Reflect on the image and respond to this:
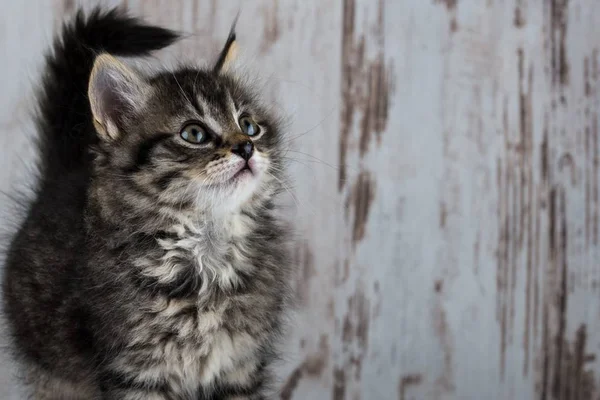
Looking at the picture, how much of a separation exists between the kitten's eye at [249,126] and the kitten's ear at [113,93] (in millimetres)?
160

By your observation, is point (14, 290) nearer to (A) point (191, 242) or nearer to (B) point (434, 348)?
(A) point (191, 242)

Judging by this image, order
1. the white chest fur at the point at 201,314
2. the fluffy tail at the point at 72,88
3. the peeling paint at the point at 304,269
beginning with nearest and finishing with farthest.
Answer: the white chest fur at the point at 201,314
the fluffy tail at the point at 72,88
the peeling paint at the point at 304,269

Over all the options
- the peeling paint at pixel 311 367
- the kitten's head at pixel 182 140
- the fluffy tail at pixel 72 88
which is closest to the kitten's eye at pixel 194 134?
the kitten's head at pixel 182 140

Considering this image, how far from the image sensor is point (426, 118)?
5.30 ft

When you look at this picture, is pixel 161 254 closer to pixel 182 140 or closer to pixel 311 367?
pixel 182 140

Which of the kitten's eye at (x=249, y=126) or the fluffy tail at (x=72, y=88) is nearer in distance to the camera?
the kitten's eye at (x=249, y=126)

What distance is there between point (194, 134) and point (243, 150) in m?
0.10

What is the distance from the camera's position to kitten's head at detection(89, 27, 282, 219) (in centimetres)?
111

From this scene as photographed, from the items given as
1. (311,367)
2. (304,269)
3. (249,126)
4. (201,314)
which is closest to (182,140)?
(249,126)

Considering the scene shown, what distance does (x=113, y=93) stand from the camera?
119 cm

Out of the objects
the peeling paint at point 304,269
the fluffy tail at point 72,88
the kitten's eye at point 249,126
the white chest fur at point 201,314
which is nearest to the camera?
the white chest fur at point 201,314

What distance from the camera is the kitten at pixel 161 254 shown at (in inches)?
43.3

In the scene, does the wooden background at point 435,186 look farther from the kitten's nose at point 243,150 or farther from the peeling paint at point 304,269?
the kitten's nose at point 243,150

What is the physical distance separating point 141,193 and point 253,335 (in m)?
0.27
